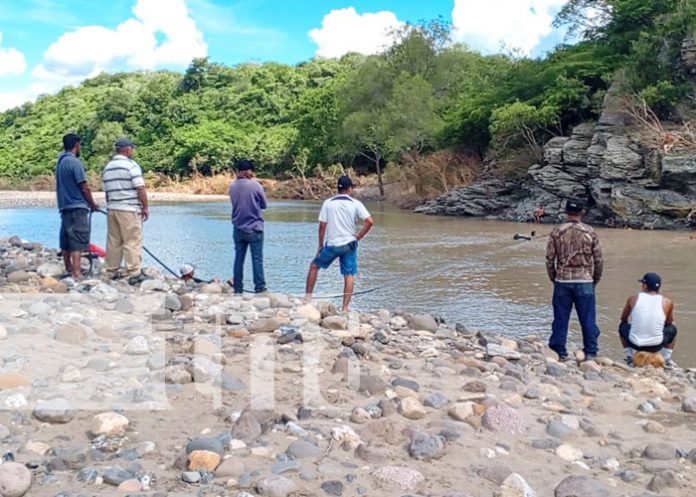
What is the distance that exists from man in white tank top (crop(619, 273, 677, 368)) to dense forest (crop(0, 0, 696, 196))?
60.4 ft

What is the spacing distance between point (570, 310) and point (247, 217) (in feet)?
12.4

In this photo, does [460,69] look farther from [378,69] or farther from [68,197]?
[68,197]

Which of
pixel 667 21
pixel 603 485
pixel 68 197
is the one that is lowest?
pixel 603 485

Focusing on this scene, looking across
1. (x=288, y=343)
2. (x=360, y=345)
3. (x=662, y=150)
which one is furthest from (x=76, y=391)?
(x=662, y=150)

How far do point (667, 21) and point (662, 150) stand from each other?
174 inches

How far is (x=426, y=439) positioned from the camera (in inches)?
152

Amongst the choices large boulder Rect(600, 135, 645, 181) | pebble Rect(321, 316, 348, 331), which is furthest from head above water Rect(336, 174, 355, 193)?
large boulder Rect(600, 135, 645, 181)

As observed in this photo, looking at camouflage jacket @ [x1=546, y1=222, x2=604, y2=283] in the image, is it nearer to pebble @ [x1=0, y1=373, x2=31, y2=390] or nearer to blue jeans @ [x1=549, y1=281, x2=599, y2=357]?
blue jeans @ [x1=549, y1=281, x2=599, y2=357]

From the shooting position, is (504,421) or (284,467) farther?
(504,421)

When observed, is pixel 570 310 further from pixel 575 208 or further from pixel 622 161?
pixel 622 161

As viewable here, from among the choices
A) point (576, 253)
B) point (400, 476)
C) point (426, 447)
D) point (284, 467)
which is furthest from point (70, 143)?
point (400, 476)

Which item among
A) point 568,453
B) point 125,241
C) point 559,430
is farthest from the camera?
point 125,241

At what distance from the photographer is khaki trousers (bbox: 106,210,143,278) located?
852 centimetres

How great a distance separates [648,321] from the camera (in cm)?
698
